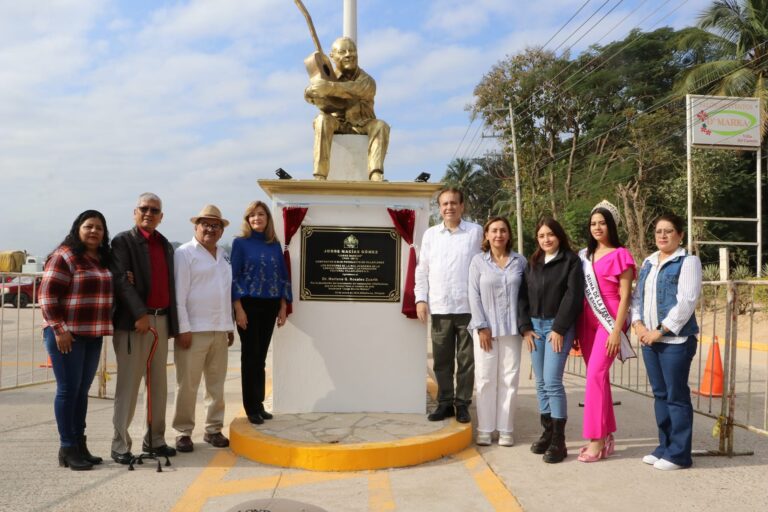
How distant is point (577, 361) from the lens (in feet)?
35.6

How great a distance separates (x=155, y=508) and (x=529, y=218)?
29.0m

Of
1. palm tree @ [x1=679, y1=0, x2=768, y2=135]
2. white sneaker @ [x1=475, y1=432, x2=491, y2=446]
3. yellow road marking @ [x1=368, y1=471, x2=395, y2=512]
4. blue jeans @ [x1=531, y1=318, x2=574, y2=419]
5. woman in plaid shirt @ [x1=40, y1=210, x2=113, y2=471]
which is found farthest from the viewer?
palm tree @ [x1=679, y1=0, x2=768, y2=135]

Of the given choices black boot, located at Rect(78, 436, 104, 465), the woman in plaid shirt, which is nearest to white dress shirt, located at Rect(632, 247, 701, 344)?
the woman in plaid shirt

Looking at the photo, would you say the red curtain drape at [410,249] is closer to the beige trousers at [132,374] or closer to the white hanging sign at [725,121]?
the beige trousers at [132,374]

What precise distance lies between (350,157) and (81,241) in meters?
2.66

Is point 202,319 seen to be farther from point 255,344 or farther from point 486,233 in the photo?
point 486,233

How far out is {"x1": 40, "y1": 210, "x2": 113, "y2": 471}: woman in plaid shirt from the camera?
13.4ft

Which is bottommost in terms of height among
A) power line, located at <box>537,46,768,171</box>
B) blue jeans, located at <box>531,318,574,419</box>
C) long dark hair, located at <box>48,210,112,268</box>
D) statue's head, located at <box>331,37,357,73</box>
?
blue jeans, located at <box>531,318,574,419</box>

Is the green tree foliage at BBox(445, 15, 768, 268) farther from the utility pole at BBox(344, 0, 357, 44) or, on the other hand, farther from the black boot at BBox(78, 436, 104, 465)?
the black boot at BBox(78, 436, 104, 465)

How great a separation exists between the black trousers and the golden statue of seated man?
1.47 metres

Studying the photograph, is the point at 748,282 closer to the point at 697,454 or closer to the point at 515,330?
A: the point at 697,454

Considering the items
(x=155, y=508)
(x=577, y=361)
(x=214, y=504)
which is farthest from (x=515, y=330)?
(x=577, y=361)

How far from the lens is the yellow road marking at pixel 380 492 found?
352 centimetres

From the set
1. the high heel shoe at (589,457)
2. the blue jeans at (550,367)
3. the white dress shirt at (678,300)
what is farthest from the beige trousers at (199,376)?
the white dress shirt at (678,300)
